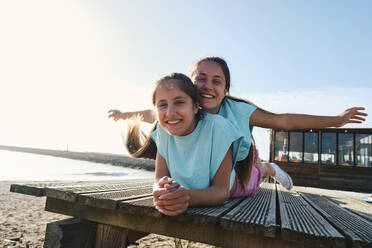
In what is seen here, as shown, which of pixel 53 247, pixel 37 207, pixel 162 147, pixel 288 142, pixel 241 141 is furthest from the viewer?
pixel 288 142

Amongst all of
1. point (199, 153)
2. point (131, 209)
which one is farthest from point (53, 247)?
point (199, 153)

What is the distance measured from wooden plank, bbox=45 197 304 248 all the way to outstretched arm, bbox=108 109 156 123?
1.38 meters

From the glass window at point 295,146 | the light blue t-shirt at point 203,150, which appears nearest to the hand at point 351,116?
the light blue t-shirt at point 203,150

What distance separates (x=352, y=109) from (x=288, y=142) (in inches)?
398

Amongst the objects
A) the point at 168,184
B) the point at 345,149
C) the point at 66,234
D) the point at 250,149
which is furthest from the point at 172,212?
the point at 345,149

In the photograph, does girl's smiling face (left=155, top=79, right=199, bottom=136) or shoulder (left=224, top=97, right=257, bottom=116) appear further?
shoulder (left=224, top=97, right=257, bottom=116)

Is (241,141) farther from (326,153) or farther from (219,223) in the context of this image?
(326,153)

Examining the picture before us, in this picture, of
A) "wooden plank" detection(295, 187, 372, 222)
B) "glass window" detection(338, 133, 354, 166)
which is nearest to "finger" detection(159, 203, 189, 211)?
"wooden plank" detection(295, 187, 372, 222)

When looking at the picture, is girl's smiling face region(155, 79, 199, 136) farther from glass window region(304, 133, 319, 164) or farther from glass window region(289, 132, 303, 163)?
glass window region(304, 133, 319, 164)

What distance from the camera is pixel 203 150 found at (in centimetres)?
172

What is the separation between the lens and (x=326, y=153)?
11.9 m

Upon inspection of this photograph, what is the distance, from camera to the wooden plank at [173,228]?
1.24m

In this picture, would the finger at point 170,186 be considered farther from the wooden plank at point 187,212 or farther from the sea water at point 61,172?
the sea water at point 61,172

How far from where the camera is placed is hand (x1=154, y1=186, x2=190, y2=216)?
1.26 m
